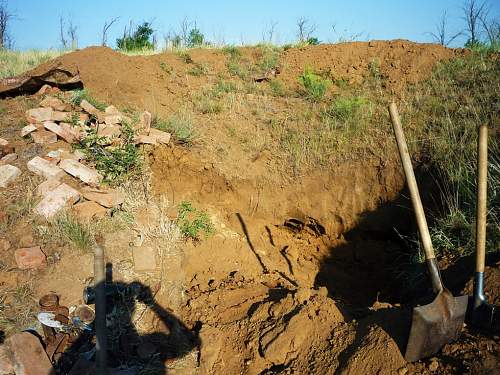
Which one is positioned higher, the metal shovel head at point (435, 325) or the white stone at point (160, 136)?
the white stone at point (160, 136)

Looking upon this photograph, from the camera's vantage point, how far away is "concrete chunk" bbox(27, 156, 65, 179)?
16.0 ft

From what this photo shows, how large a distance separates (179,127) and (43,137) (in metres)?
1.83

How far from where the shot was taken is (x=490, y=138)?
4648 mm

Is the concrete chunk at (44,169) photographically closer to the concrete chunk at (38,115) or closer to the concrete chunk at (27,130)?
the concrete chunk at (27,130)

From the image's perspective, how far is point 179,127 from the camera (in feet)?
19.6

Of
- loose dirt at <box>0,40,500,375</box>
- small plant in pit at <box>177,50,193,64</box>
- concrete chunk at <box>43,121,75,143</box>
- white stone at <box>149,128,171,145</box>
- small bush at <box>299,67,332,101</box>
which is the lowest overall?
loose dirt at <box>0,40,500,375</box>

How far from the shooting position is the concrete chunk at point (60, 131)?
540 cm

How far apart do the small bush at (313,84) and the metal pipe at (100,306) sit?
584cm

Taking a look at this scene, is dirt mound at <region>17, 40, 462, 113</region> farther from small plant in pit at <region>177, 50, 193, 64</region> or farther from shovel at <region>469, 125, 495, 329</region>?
shovel at <region>469, 125, 495, 329</region>

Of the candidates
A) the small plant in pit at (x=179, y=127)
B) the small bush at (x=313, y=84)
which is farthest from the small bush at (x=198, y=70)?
the small plant in pit at (x=179, y=127)

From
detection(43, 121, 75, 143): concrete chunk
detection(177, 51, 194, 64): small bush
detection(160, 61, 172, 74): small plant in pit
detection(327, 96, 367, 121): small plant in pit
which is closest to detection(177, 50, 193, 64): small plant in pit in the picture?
detection(177, 51, 194, 64): small bush

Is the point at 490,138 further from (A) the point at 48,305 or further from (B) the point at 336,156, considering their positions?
(A) the point at 48,305

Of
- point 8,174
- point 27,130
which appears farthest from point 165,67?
point 8,174

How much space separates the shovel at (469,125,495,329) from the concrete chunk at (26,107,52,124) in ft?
17.5
